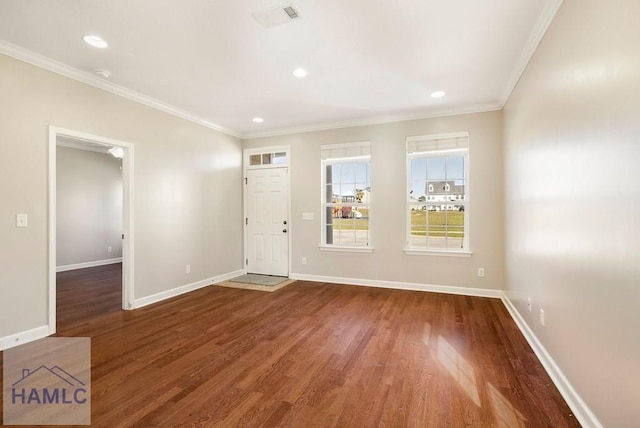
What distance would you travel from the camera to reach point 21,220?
2.91 metres

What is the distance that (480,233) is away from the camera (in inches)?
175

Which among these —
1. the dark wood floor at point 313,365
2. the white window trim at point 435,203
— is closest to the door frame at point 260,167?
the dark wood floor at point 313,365

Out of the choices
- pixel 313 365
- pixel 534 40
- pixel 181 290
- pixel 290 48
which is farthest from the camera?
pixel 181 290

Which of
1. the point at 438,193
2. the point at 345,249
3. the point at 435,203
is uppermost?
the point at 438,193

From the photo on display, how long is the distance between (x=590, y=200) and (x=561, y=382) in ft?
4.37

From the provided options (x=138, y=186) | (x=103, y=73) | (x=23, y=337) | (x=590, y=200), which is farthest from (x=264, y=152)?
(x=590, y=200)

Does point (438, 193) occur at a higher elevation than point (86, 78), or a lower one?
lower

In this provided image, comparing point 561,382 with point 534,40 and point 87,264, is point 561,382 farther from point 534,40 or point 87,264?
point 87,264

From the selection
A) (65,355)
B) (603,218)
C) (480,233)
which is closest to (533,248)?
(603,218)

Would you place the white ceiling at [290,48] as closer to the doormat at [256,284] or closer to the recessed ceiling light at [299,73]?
the recessed ceiling light at [299,73]

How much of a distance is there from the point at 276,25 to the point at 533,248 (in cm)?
305

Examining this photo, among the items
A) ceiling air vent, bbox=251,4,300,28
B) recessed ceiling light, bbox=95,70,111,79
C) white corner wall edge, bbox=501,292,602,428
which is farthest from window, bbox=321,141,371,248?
recessed ceiling light, bbox=95,70,111,79

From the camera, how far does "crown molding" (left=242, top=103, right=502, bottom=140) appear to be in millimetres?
4398

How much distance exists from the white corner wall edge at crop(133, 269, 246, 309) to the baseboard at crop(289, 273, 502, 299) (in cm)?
118
